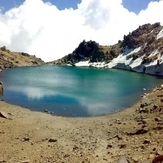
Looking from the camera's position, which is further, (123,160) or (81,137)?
(81,137)

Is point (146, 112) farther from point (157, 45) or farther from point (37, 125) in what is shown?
Answer: point (157, 45)

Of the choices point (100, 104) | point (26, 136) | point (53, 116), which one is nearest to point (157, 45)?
point (100, 104)

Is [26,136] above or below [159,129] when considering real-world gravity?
below

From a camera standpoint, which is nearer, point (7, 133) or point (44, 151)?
point (44, 151)

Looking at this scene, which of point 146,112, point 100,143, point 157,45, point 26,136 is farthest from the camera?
point 157,45

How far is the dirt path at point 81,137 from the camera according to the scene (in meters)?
31.8

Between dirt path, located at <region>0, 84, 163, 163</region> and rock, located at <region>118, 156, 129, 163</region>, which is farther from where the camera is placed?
dirt path, located at <region>0, 84, 163, 163</region>

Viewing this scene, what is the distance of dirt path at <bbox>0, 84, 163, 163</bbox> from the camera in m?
31.8

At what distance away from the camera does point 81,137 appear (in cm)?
4062

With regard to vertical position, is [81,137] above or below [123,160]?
below

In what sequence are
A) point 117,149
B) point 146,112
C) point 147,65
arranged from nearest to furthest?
point 117,149
point 146,112
point 147,65

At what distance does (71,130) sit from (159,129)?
1376cm

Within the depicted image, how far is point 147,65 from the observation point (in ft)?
578

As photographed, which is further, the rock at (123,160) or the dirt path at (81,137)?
the dirt path at (81,137)
